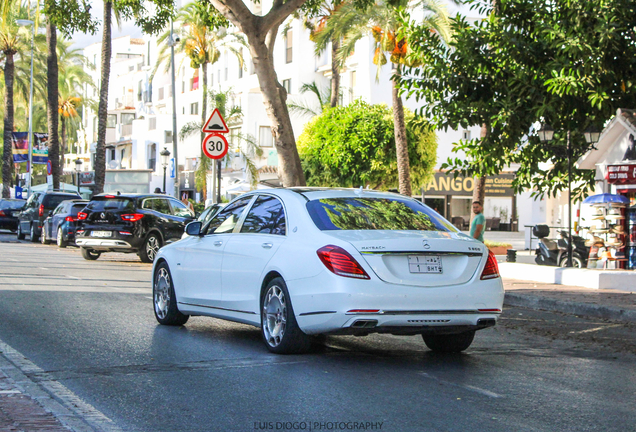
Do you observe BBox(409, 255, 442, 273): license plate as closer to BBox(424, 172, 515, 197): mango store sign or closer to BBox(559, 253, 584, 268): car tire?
BBox(559, 253, 584, 268): car tire

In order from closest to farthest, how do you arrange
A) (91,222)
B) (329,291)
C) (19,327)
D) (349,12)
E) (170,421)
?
(170,421), (329,291), (19,327), (91,222), (349,12)

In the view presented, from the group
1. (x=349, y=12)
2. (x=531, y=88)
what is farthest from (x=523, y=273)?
(x=349, y=12)

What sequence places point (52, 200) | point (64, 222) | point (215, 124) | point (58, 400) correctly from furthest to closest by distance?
point (52, 200) < point (64, 222) < point (215, 124) < point (58, 400)

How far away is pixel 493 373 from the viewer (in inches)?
292

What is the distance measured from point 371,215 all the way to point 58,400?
3.40 m

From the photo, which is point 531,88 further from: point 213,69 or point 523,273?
point 213,69

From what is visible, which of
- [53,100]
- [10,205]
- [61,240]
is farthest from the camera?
[53,100]

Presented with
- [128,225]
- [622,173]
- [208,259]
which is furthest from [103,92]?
[208,259]

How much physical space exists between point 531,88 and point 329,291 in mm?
11714

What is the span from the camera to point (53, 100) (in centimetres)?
4025

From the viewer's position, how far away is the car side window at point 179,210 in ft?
74.5

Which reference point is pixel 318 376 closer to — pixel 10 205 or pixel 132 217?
pixel 132 217

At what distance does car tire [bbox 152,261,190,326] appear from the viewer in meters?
10.0

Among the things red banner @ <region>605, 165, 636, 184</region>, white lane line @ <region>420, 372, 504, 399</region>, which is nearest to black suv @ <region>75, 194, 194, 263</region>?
red banner @ <region>605, 165, 636, 184</region>
